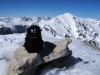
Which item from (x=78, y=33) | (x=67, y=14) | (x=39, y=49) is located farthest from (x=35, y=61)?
(x=67, y=14)

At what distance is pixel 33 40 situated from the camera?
8.80 meters

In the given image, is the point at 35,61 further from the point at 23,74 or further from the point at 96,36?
the point at 96,36

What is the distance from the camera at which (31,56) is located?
28.5ft

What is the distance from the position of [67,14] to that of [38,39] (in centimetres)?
17462

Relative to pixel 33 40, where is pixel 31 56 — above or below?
below

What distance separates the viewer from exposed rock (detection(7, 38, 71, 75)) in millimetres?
8289

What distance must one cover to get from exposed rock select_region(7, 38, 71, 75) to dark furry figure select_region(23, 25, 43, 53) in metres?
0.33

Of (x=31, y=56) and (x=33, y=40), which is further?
(x=33, y=40)

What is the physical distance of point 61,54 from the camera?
9.65m

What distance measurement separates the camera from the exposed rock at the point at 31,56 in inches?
326

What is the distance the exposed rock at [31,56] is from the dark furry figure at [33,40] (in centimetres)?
33

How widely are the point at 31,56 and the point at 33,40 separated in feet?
3.03

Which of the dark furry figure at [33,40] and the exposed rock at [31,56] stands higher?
the dark furry figure at [33,40]

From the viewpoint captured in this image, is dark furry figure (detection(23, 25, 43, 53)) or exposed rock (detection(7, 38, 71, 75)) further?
dark furry figure (detection(23, 25, 43, 53))
